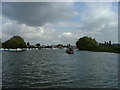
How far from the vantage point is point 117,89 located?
18.2 meters

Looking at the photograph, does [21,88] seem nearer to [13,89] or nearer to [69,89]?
[13,89]

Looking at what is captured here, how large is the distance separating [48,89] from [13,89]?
420cm

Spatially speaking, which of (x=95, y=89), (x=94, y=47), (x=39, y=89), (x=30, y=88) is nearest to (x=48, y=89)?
(x=39, y=89)

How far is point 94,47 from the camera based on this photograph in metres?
199

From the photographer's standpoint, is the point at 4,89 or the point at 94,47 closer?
the point at 4,89

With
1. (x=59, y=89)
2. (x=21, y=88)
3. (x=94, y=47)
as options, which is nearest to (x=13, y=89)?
(x=21, y=88)

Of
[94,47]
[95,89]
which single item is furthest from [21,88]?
[94,47]

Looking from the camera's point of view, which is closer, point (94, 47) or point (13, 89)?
point (13, 89)

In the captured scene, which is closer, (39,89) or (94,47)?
(39,89)

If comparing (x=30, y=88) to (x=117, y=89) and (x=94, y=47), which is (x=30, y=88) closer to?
(x=117, y=89)

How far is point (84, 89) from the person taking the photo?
1838 centimetres

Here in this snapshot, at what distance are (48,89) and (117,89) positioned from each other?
827cm

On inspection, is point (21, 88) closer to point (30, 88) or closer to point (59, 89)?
point (30, 88)

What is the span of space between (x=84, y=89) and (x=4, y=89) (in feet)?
31.6
